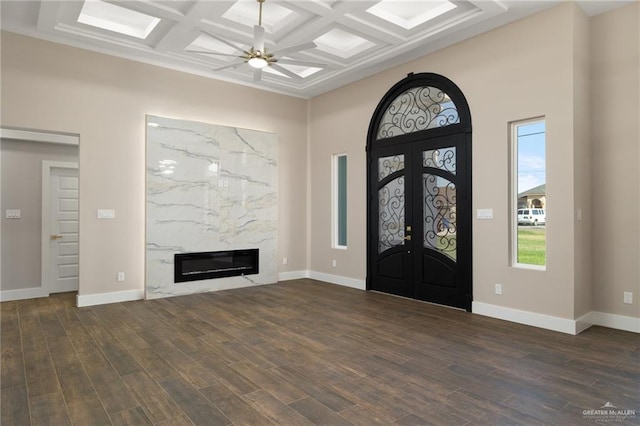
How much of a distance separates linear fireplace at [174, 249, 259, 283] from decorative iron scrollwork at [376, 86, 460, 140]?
125 inches

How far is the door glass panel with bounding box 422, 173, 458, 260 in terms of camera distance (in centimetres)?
535

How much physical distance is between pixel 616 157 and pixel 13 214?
837 centimetres

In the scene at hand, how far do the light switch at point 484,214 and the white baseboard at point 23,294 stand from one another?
6741mm

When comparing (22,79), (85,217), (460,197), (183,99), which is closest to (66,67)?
(22,79)

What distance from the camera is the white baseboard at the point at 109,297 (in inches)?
215

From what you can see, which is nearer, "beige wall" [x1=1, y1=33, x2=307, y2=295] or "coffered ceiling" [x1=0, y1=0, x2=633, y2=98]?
"coffered ceiling" [x1=0, y1=0, x2=633, y2=98]

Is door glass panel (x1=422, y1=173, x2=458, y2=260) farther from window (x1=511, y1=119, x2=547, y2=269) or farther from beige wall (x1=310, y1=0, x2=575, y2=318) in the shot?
window (x1=511, y1=119, x2=547, y2=269)

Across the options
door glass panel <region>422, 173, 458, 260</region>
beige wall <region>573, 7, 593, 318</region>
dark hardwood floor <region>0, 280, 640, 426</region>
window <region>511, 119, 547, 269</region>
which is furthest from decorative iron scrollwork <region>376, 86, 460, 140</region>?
dark hardwood floor <region>0, 280, 640, 426</region>

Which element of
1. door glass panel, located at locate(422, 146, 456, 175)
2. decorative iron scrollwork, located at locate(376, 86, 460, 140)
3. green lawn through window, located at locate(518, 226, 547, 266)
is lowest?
green lawn through window, located at locate(518, 226, 547, 266)

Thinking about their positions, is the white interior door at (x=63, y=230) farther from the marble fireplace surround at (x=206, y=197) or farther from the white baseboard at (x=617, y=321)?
the white baseboard at (x=617, y=321)

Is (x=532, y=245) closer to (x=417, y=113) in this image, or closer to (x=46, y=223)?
(x=417, y=113)

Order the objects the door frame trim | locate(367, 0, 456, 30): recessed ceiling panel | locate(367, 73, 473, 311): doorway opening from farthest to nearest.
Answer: the door frame trim
locate(367, 73, 473, 311): doorway opening
locate(367, 0, 456, 30): recessed ceiling panel

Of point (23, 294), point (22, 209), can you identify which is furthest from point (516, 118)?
point (23, 294)

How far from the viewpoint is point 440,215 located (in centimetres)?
549
